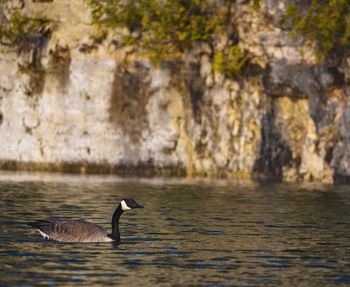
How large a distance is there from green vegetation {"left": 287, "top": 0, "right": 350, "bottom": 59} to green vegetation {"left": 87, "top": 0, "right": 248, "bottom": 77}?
3.53 meters

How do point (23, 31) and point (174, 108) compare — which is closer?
point (174, 108)

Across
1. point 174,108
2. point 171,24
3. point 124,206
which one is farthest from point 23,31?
point 124,206

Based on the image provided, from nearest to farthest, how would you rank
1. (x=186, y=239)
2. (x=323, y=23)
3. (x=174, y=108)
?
(x=186, y=239) < (x=323, y=23) < (x=174, y=108)

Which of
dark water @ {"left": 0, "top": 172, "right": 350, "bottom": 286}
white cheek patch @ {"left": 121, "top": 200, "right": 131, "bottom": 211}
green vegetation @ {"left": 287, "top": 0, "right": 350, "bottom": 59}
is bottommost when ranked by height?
dark water @ {"left": 0, "top": 172, "right": 350, "bottom": 286}

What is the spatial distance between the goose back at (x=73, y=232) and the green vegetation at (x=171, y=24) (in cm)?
3308

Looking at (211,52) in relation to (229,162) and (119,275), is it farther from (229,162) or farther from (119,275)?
(119,275)

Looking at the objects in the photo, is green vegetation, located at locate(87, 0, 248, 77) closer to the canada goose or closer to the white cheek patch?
the white cheek patch

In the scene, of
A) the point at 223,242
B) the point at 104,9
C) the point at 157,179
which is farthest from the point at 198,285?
the point at 104,9

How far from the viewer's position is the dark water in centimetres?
2548

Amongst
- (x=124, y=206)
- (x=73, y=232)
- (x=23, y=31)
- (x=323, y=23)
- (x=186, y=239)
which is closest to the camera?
(x=73, y=232)

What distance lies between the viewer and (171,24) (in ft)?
216

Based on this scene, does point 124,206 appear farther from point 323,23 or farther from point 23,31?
point 23,31

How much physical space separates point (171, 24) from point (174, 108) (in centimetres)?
402

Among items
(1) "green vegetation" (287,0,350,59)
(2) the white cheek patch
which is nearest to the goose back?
(2) the white cheek patch
